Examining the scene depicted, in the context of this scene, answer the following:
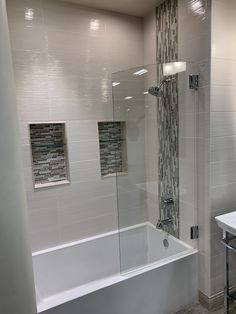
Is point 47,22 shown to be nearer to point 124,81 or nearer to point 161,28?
point 124,81

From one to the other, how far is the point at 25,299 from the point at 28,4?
204 cm

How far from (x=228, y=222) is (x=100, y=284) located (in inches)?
38.5

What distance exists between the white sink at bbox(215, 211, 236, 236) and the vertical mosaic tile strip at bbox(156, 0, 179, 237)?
50cm

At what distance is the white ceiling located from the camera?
Result: 210cm

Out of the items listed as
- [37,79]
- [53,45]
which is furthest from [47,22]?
[37,79]

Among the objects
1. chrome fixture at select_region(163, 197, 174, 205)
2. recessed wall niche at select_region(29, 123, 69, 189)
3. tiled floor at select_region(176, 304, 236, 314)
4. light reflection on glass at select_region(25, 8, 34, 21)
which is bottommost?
tiled floor at select_region(176, 304, 236, 314)

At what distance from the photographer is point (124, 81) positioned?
2273 mm

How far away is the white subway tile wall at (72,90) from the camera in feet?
6.57

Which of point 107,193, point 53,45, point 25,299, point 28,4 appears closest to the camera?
point 25,299

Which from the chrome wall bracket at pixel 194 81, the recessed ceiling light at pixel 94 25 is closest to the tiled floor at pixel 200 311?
the chrome wall bracket at pixel 194 81

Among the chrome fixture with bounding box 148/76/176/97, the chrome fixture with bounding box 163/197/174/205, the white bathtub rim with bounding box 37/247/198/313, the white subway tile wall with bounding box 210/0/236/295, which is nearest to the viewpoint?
the white bathtub rim with bounding box 37/247/198/313

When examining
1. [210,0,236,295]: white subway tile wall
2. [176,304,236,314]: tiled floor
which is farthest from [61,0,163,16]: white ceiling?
[176,304,236,314]: tiled floor

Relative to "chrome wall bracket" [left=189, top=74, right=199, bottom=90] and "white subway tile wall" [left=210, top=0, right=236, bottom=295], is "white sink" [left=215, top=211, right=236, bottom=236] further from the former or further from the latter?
"chrome wall bracket" [left=189, top=74, right=199, bottom=90]

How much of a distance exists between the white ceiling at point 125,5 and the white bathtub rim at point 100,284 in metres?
2.13
